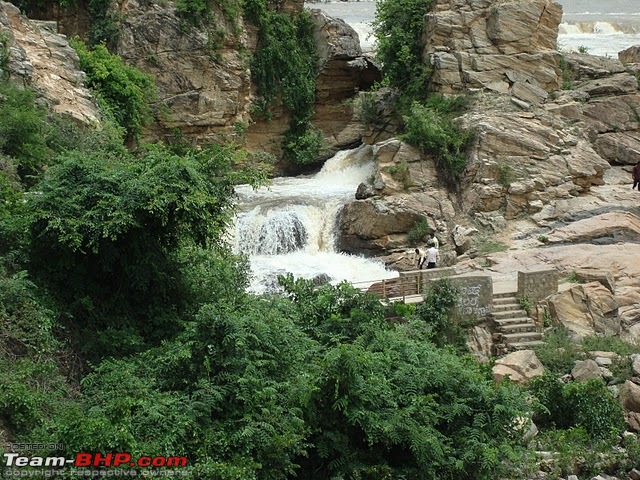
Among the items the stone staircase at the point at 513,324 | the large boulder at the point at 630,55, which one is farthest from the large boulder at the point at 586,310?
the large boulder at the point at 630,55

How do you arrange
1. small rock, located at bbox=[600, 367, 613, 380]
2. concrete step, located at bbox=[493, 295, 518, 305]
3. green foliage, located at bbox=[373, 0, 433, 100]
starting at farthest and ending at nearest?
green foliage, located at bbox=[373, 0, 433, 100]
concrete step, located at bbox=[493, 295, 518, 305]
small rock, located at bbox=[600, 367, 613, 380]

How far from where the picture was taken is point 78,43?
25.6 meters

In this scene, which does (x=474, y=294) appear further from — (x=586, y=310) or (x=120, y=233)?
(x=120, y=233)

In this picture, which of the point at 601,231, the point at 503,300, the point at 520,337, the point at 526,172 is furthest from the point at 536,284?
the point at 526,172

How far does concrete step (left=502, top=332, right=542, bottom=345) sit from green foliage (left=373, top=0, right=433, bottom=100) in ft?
41.4

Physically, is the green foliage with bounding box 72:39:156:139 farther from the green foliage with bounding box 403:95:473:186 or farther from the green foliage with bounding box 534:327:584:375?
the green foliage with bounding box 534:327:584:375

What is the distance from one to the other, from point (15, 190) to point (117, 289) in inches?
133

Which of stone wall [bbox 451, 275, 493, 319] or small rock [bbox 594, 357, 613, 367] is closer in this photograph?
small rock [bbox 594, 357, 613, 367]

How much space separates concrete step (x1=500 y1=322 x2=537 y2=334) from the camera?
17484mm

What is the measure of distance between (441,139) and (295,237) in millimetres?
5916

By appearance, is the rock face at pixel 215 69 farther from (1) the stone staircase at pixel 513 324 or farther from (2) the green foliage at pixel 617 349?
(2) the green foliage at pixel 617 349

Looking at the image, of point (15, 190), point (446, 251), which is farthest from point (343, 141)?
point (15, 190)

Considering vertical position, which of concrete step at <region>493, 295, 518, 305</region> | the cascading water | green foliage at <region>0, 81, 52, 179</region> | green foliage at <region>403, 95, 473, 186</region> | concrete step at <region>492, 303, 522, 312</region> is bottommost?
the cascading water

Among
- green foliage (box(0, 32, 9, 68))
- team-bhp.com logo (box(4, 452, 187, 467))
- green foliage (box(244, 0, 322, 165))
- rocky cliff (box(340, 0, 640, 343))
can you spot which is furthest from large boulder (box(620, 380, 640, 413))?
green foliage (box(244, 0, 322, 165))
